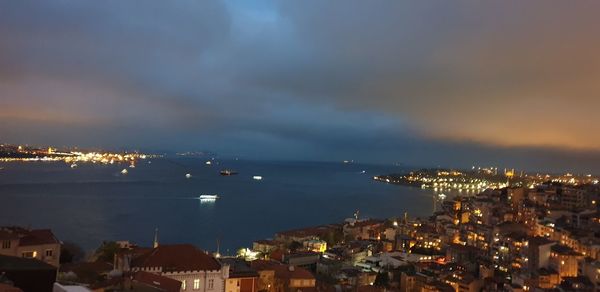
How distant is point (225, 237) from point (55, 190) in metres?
24.2

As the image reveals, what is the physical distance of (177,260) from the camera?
326 inches

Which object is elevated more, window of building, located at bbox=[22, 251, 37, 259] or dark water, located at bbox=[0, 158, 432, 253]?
window of building, located at bbox=[22, 251, 37, 259]

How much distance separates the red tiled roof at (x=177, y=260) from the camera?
8.09m

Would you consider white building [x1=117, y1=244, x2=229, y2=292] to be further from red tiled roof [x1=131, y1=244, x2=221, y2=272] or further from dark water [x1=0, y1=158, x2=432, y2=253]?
dark water [x1=0, y1=158, x2=432, y2=253]

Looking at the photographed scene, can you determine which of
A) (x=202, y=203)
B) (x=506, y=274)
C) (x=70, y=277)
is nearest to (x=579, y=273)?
(x=506, y=274)

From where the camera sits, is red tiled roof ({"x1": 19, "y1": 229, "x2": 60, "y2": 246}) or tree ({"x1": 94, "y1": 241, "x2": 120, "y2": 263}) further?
tree ({"x1": 94, "y1": 241, "x2": 120, "y2": 263})

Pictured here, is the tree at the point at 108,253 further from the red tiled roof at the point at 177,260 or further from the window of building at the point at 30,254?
the red tiled roof at the point at 177,260

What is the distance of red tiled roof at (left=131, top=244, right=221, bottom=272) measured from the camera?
8086 mm

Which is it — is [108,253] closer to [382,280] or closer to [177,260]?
[177,260]

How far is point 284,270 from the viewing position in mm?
12898

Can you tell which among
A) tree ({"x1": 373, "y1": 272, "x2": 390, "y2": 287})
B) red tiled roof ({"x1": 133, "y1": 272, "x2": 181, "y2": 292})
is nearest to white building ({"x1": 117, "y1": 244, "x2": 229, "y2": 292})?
red tiled roof ({"x1": 133, "y1": 272, "x2": 181, "y2": 292})

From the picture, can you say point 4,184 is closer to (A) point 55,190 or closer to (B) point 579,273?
(A) point 55,190

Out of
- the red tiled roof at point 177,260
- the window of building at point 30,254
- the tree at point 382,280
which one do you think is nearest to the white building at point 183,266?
the red tiled roof at point 177,260

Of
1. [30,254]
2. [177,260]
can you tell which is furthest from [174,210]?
[177,260]
